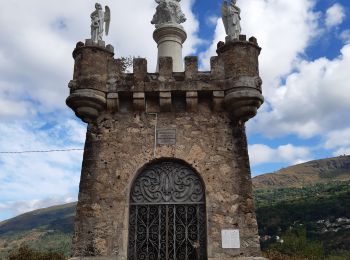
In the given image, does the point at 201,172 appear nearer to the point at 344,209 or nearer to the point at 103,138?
the point at 103,138

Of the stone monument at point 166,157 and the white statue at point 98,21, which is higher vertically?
the white statue at point 98,21

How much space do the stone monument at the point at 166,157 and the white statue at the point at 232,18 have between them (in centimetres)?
40

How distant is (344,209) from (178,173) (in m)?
47.4

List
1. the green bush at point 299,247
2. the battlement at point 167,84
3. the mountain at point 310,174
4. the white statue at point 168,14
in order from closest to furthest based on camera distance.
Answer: the battlement at point 167,84, the white statue at point 168,14, the green bush at point 299,247, the mountain at point 310,174

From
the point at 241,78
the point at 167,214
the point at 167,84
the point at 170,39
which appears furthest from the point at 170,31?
the point at 167,214

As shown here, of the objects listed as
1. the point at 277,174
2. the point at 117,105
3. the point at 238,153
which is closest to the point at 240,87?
the point at 238,153

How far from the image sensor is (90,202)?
928 cm

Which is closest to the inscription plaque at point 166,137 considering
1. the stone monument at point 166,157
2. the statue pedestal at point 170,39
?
the stone monument at point 166,157

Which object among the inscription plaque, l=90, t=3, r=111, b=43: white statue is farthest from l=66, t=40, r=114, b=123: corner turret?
the inscription plaque

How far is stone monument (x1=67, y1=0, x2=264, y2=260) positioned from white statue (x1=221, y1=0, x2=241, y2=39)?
1.30ft

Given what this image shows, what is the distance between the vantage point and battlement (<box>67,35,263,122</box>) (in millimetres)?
9695

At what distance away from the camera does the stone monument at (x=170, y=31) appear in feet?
37.2

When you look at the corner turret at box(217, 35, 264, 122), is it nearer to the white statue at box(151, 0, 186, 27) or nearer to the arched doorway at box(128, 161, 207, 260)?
the arched doorway at box(128, 161, 207, 260)

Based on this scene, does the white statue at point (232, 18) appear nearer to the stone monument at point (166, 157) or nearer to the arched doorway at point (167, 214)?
the stone monument at point (166, 157)
